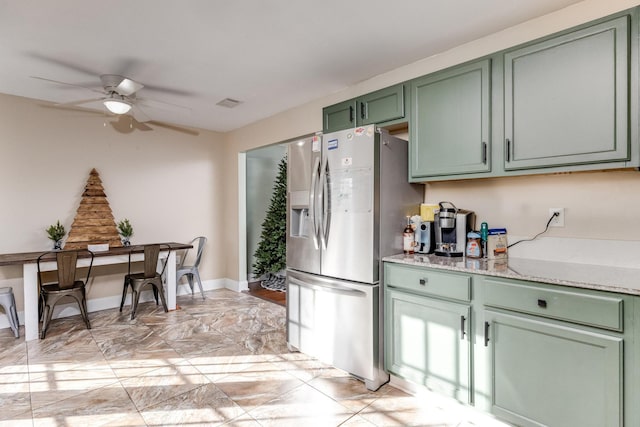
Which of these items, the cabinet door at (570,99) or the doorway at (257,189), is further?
A: the doorway at (257,189)

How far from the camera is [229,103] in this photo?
393cm

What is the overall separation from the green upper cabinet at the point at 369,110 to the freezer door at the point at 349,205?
0.44 metres

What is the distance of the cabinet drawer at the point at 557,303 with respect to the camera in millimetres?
1506

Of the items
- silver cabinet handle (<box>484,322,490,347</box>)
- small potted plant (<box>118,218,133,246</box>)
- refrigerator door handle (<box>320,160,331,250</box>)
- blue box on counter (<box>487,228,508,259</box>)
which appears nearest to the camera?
silver cabinet handle (<box>484,322,490,347</box>)

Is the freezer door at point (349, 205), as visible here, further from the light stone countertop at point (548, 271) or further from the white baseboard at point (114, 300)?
the white baseboard at point (114, 300)

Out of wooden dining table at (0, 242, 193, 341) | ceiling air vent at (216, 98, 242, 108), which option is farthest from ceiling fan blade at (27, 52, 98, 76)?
wooden dining table at (0, 242, 193, 341)

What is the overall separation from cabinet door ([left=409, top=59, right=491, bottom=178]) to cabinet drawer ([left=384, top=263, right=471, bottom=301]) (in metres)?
0.72

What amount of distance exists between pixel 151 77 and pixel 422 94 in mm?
2447

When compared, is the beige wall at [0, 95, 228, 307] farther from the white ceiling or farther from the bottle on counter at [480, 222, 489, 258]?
the bottle on counter at [480, 222, 489, 258]

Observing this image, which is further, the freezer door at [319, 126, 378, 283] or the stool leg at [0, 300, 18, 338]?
the stool leg at [0, 300, 18, 338]

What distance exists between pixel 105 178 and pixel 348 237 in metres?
3.49

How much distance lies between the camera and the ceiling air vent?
3832mm

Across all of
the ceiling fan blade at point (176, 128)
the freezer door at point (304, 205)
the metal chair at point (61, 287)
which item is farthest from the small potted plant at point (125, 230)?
the freezer door at point (304, 205)

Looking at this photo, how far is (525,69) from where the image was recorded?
6.64ft
